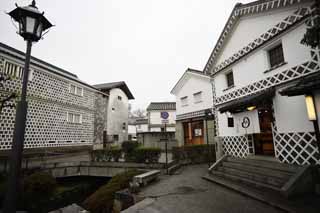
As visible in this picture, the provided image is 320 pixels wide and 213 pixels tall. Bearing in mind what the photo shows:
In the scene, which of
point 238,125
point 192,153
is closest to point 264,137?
point 238,125

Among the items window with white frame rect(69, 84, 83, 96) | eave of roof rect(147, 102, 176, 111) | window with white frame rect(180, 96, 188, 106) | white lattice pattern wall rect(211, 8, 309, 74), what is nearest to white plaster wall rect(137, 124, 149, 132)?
eave of roof rect(147, 102, 176, 111)

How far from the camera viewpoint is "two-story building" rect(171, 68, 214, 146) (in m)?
14.6

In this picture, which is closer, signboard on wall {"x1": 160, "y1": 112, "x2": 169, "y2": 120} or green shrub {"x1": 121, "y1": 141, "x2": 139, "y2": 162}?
signboard on wall {"x1": 160, "y1": 112, "x2": 169, "y2": 120}

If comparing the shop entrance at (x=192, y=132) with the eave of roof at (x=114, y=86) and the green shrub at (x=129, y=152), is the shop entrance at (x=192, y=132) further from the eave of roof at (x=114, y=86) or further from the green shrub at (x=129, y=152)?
the eave of roof at (x=114, y=86)

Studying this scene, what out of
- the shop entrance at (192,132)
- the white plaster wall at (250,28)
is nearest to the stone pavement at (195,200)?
the white plaster wall at (250,28)

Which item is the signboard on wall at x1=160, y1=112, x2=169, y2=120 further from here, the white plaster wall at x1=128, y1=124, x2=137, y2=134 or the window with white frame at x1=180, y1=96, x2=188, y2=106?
the white plaster wall at x1=128, y1=124, x2=137, y2=134

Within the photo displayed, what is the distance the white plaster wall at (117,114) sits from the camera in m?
22.1

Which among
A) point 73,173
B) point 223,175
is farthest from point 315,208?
point 73,173

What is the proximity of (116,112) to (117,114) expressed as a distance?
0.39 metres

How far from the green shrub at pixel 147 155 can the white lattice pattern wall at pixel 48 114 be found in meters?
8.65

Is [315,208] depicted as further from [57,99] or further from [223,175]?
[57,99]

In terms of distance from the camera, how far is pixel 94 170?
9.78 meters

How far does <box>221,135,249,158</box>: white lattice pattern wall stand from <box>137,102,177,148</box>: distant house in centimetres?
366

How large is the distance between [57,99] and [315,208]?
56.3 feet
